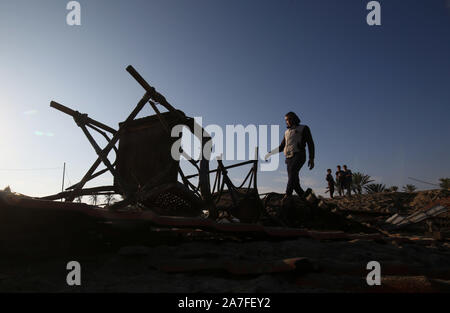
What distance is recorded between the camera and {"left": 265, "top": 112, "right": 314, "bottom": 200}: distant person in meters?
5.46

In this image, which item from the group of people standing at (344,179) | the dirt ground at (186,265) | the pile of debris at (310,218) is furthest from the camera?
the group of people standing at (344,179)

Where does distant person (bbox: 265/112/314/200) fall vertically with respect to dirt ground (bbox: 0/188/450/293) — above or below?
above

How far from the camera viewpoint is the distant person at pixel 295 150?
5.46 meters

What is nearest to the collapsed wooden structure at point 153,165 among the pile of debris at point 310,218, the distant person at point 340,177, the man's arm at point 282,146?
the pile of debris at point 310,218

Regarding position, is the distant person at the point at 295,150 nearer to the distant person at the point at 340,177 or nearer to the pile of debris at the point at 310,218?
the pile of debris at the point at 310,218

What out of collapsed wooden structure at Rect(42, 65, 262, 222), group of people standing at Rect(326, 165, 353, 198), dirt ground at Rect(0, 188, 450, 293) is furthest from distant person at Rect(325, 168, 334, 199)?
dirt ground at Rect(0, 188, 450, 293)

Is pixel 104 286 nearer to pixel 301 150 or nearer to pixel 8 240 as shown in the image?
pixel 8 240

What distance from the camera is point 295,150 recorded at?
18.1 ft

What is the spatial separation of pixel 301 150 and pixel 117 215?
14.0 feet

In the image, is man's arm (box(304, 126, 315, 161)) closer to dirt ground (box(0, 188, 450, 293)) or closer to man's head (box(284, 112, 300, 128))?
man's head (box(284, 112, 300, 128))

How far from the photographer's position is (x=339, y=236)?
3.37 meters
